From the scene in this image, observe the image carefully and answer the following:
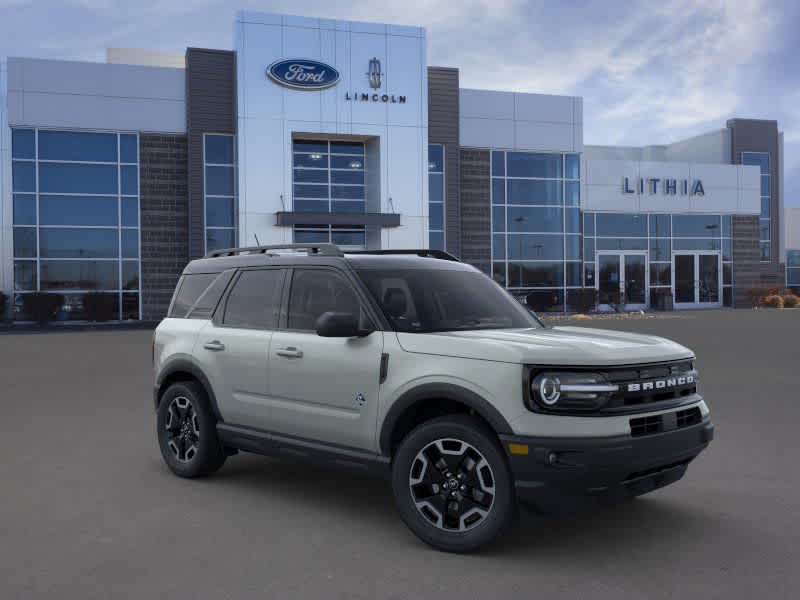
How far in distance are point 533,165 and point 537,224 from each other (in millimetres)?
2678

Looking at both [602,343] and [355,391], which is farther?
[355,391]

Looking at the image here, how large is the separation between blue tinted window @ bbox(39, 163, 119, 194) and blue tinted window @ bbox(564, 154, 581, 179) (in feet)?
64.7

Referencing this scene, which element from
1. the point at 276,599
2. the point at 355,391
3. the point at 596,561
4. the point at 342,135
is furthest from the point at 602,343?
the point at 342,135

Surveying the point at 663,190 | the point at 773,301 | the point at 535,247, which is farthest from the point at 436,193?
the point at 773,301

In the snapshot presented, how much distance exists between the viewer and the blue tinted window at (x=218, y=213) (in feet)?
105

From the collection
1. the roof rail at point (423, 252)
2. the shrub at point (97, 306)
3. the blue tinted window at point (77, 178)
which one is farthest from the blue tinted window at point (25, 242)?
the roof rail at point (423, 252)

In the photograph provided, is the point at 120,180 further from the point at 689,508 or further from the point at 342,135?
the point at 689,508

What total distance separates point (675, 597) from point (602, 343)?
58.4 inches

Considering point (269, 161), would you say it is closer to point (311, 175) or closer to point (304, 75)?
point (311, 175)

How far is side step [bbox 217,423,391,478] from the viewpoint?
5.24 meters

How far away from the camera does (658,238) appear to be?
42.5m

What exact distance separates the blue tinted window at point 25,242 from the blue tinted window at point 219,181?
663 cm

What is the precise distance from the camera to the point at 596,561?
4613 millimetres

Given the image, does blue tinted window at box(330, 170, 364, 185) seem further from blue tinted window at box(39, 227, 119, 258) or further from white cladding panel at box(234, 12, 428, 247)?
blue tinted window at box(39, 227, 119, 258)
